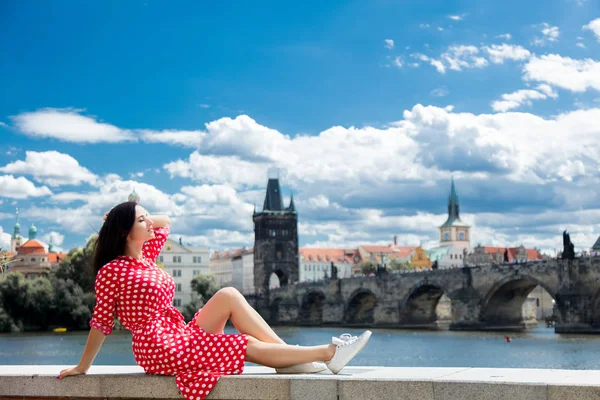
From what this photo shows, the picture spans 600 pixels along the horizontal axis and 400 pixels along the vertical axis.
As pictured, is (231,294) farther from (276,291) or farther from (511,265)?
(276,291)

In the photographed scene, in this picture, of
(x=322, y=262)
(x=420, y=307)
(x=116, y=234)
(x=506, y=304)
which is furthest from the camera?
(x=322, y=262)

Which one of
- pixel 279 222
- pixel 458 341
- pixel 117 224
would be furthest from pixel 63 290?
pixel 117 224

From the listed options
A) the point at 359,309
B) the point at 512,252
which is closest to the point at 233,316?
the point at 359,309

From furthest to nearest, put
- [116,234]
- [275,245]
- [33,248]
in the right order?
[33,248] < [275,245] < [116,234]

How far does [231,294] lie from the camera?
5.59 meters

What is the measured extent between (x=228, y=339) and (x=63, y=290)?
195ft

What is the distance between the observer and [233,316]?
561 cm

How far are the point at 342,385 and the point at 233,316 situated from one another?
1055mm

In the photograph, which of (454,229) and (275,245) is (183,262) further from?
(454,229)

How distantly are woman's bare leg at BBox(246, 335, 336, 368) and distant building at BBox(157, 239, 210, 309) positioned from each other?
88.8 meters

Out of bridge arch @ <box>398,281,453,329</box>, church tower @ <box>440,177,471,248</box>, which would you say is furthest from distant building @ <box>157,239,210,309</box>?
church tower @ <box>440,177,471,248</box>

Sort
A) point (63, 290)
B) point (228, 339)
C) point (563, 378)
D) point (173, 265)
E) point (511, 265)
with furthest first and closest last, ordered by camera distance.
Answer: point (173, 265), point (63, 290), point (511, 265), point (228, 339), point (563, 378)

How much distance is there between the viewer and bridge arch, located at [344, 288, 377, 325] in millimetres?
78125

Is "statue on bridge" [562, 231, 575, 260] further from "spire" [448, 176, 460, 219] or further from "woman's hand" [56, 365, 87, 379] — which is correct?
"spire" [448, 176, 460, 219]
